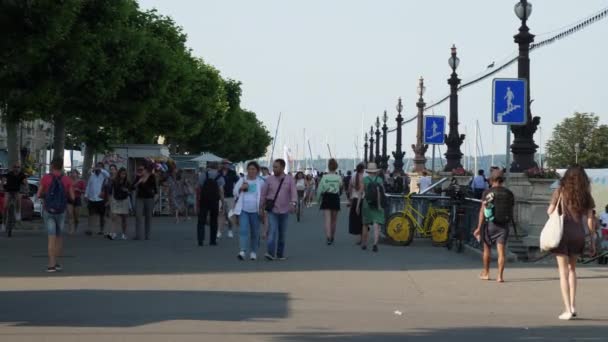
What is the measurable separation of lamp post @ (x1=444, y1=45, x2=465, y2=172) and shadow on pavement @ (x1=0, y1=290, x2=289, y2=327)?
26718 mm

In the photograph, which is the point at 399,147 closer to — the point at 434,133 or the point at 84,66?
the point at 434,133

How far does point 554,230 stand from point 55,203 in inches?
312

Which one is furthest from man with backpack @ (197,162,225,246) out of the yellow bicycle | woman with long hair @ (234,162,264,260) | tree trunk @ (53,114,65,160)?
tree trunk @ (53,114,65,160)

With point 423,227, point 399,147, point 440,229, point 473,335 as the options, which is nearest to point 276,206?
point 440,229

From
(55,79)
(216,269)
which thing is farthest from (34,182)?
(216,269)

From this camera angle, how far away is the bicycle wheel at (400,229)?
936 inches

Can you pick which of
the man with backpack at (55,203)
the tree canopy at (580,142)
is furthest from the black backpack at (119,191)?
the tree canopy at (580,142)

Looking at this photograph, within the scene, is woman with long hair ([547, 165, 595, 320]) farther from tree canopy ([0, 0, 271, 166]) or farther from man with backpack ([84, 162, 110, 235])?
man with backpack ([84, 162, 110, 235])

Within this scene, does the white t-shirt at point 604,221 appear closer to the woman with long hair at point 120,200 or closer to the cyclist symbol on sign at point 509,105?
the cyclist symbol on sign at point 509,105

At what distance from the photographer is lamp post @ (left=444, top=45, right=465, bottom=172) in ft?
131

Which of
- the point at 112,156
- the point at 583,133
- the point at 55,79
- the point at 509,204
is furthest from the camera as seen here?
the point at 583,133

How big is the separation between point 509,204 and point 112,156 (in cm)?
2560

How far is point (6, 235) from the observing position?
2630cm

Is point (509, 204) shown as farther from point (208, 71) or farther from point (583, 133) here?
point (583, 133)
